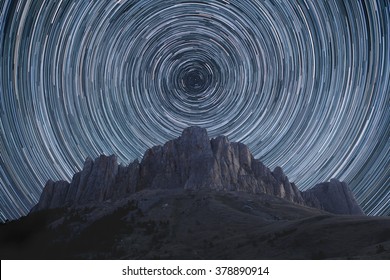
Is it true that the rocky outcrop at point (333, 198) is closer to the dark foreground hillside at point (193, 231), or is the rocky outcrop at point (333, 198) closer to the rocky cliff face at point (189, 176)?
the rocky cliff face at point (189, 176)

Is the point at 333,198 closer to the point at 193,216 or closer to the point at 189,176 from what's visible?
the point at 189,176

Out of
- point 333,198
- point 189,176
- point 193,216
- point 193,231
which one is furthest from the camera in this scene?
point 333,198

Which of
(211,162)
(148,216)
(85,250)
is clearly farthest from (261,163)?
(85,250)

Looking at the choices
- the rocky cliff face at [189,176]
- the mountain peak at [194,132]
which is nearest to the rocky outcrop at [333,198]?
the rocky cliff face at [189,176]

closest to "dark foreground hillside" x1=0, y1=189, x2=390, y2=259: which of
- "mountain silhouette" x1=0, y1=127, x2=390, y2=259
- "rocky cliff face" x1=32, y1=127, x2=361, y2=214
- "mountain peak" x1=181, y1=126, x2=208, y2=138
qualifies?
"mountain silhouette" x1=0, y1=127, x2=390, y2=259

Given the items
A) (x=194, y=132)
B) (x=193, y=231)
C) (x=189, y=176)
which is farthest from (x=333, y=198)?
(x=193, y=231)

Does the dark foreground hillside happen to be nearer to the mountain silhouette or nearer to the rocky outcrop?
the mountain silhouette
